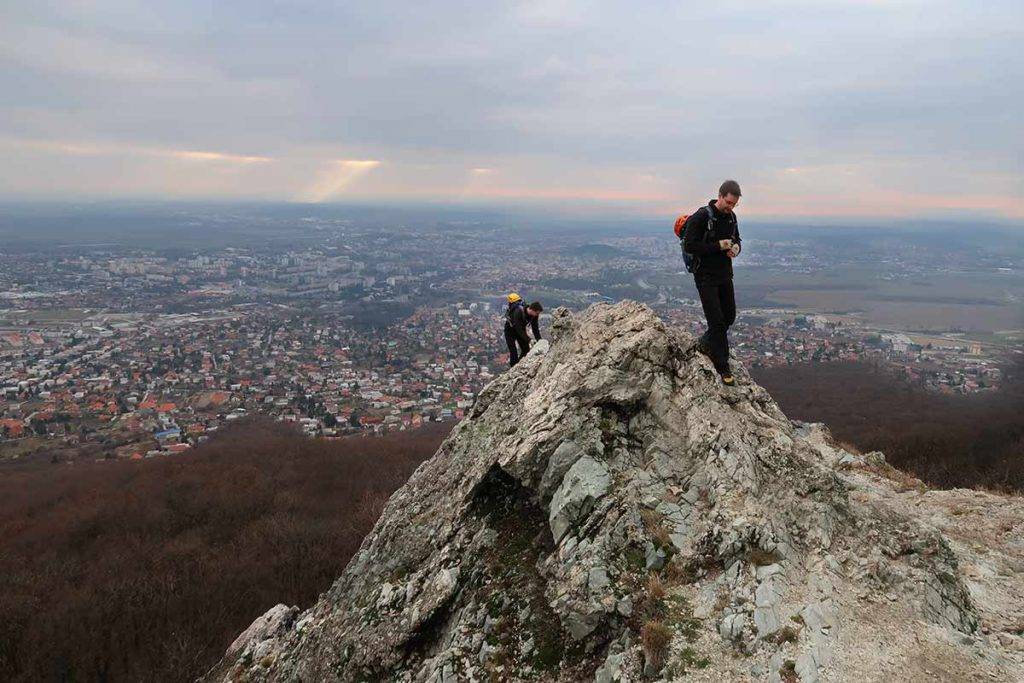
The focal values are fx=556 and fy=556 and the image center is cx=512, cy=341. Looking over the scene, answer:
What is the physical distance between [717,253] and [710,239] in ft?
0.98

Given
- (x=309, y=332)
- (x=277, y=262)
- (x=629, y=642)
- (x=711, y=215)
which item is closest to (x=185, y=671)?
(x=629, y=642)

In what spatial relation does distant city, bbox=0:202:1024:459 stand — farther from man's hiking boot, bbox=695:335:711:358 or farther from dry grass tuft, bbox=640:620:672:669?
dry grass tuft, bbox=640:620:672:669

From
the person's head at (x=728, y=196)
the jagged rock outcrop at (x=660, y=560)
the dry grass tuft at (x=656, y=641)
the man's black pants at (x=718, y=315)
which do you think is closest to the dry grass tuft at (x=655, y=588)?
the jagged rock outcrop at (x=660, y=560)

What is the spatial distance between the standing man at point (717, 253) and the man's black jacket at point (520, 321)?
5.72 m

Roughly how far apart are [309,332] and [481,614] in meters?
105

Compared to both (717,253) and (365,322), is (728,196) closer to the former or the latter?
(717,253)

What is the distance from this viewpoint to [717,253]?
895 centimetres

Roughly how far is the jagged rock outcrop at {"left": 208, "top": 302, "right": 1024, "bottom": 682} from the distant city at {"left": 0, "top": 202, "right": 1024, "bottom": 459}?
25919 mm

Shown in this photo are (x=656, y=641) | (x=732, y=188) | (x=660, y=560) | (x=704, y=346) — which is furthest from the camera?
(x=704, y=346)

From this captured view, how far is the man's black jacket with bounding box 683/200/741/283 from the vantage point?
28.7 feet

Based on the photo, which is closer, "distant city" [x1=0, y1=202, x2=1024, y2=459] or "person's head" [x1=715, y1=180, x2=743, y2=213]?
"person's head" [x1=715, y1=180, x2=743, y2=213]

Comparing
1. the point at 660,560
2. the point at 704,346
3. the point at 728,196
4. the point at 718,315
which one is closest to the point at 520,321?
the point at 704,346

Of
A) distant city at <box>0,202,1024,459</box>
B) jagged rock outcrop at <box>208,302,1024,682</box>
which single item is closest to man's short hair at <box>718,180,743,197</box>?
jagged rock outcrop at <box>208,302,1024,682</box>

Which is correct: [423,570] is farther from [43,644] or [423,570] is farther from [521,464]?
[43,644]
